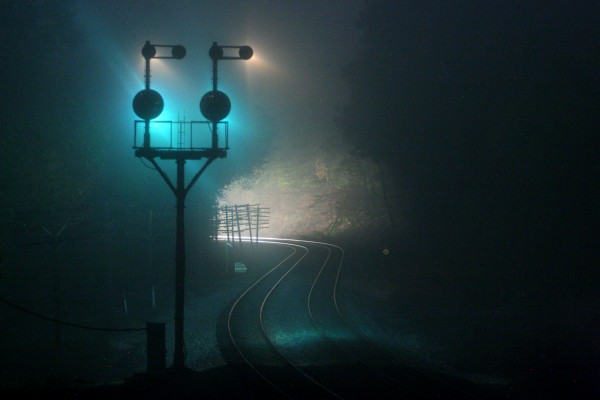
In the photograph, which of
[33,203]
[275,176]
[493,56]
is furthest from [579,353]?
[275,176]

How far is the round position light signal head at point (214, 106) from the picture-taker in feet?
41.7

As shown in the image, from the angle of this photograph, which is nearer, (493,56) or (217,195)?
(493,56)

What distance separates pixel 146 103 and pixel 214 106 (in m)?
1.85

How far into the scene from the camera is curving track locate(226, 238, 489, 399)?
11117mm

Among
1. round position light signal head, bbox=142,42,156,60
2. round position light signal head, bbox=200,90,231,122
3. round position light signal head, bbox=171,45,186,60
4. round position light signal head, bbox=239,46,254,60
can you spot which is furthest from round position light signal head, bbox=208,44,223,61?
round position light signal head, bbox=142,42,156,60

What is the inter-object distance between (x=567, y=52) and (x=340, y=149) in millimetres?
47364

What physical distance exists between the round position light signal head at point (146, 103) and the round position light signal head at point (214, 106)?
3.82 feet

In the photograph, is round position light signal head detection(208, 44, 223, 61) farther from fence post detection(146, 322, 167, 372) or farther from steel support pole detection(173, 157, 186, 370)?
fence post detection(146, 322, 167, 372)

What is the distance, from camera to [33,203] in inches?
692

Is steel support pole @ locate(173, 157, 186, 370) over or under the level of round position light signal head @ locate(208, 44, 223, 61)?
under

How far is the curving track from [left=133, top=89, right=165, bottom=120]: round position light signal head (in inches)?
301

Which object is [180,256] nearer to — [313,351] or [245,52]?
[313,351]

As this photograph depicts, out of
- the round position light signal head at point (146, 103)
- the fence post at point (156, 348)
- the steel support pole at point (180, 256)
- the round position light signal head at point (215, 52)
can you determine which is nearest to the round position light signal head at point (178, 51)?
the round position light signal head at point (215, 52)

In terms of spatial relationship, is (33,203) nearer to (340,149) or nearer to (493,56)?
(493,56)
